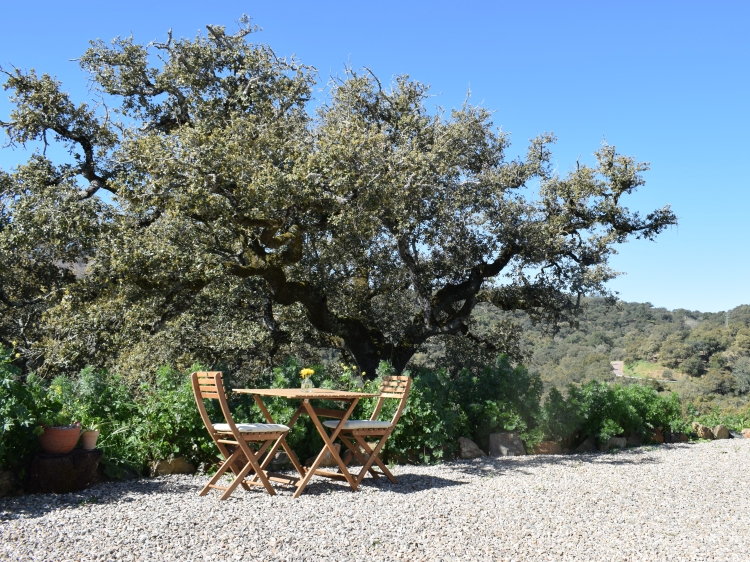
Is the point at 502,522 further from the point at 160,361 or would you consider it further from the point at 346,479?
the point at 160,361

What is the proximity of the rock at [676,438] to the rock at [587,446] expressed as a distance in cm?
168

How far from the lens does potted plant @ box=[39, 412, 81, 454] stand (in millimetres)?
5094

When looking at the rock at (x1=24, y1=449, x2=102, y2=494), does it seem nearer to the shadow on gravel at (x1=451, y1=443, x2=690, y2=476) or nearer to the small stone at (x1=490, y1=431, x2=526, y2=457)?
the shadow on gravel at (x1=451, y1=443, x2=690, y2=476)

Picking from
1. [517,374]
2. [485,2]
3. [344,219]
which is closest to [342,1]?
[485,2]

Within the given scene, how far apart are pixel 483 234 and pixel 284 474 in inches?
239

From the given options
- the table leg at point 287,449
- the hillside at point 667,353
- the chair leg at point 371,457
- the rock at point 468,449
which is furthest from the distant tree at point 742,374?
the table leg at point 287,449

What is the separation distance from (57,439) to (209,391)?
126cm

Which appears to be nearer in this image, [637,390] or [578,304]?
[637,390]

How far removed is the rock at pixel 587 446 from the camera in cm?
841

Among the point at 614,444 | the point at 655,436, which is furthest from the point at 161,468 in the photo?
the point at 655,436

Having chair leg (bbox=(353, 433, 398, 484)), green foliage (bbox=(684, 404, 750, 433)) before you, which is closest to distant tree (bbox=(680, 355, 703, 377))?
green foliage (bbox=(684, 404, 750, 433))

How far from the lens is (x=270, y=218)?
882 cm

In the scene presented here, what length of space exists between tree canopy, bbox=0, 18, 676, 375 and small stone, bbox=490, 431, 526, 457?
131 inches

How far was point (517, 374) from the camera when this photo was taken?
8.24 meters
